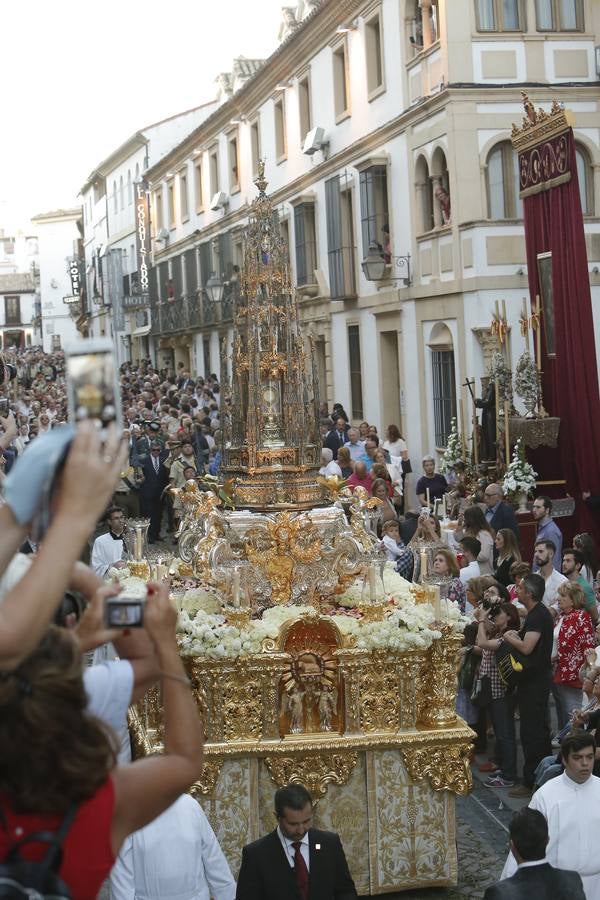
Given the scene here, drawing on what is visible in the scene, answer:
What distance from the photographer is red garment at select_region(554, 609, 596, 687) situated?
9.29 meters

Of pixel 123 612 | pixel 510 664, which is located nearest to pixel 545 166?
pixel 510 664

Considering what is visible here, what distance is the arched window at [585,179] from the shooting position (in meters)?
19.7

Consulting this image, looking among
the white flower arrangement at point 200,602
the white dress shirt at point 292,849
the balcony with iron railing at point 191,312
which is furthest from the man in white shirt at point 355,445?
the balcony with iron railing at point 191,312

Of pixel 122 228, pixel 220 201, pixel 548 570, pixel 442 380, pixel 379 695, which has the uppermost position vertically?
pixel 122 228

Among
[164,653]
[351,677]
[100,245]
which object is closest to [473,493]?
[351,677]

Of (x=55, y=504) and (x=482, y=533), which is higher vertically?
(x=55, y=504)

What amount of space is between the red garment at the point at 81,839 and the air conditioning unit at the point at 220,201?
115ft

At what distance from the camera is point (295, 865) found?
5.94 metres

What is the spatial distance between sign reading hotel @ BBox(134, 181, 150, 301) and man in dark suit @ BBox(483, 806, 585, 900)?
4360 centimetres

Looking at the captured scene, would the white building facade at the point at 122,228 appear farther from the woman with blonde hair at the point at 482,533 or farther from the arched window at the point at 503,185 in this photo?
the woman with blonde hair at the point at 482,533

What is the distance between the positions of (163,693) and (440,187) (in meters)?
18.5

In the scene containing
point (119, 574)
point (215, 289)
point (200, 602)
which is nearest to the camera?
point (200, 602)

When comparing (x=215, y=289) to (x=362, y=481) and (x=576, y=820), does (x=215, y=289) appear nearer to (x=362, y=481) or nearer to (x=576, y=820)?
(x=362, y=481)

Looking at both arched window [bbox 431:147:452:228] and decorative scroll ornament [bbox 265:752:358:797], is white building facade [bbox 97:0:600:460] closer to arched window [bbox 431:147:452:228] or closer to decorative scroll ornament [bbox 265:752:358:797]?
arched window [bbox 431:147:452:228]
